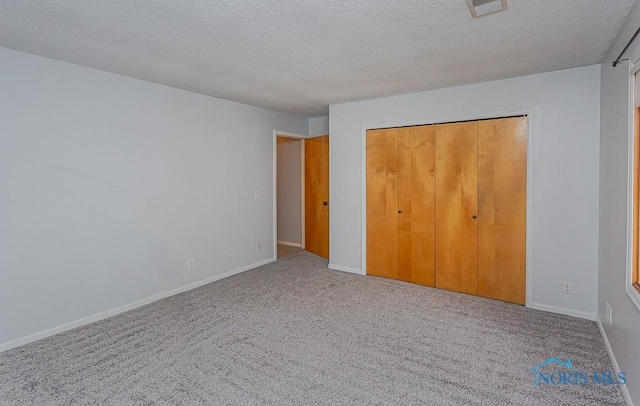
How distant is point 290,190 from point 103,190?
3530 mm

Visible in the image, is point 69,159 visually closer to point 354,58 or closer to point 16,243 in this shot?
point 16,243

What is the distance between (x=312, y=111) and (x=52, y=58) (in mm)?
3231

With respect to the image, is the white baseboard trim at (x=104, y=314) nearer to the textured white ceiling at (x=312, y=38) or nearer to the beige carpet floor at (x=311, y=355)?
the beige carpet floor at (x=311, y=355)

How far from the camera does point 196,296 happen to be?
147 inches

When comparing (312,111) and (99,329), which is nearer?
(99,329)

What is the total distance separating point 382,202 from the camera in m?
4.33

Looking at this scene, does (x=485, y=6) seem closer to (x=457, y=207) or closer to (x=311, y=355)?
(x=457, y=207)

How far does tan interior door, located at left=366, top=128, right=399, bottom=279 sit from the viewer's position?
4230 mm

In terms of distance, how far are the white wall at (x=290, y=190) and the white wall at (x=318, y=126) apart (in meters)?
0.31

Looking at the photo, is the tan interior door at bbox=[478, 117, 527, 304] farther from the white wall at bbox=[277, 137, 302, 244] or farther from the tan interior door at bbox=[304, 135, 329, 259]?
the white wall at bbox=[277, 137, 302, 244]

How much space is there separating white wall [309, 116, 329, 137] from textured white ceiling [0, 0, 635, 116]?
2.27 m

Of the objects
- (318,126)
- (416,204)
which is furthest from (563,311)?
(318,126)

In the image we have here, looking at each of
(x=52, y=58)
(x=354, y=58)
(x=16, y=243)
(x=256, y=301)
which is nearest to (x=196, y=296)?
(x=256, y=301)

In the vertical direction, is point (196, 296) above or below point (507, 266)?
below
